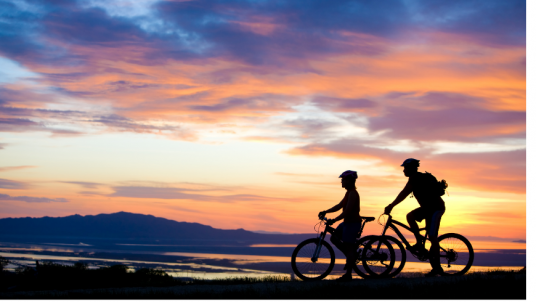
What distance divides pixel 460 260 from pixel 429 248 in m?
0.79

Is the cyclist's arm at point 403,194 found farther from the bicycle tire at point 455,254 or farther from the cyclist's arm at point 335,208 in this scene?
the bicycle tire at point 455,254

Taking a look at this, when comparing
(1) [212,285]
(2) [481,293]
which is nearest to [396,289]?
(2) [481,293]

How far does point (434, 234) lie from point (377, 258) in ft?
4.37

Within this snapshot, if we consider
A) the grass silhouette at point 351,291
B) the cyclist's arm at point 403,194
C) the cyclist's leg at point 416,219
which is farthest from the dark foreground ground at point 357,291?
the cyclist's arm at point 403,194

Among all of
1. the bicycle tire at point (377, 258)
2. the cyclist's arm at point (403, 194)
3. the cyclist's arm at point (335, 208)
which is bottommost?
the bicycle tire at point (377, 258)

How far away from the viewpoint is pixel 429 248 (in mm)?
11125

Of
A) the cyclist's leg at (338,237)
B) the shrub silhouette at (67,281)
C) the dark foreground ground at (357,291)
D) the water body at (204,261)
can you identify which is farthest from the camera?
the water body at (204,261)

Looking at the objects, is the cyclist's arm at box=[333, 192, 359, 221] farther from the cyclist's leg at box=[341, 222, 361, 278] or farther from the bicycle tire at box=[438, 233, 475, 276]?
the bicycle tire at box=[438, 233, 475, 276]

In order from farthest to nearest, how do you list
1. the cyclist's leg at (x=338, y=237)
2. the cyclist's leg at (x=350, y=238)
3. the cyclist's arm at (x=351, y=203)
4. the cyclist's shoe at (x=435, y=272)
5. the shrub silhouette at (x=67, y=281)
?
the shrub silhouette at (x=67, y=281)
the cyclist's shoe at (x=435, y=272)
the cyclist's leg at (x=338, y=237)
the cyclist's leg at (x=350, y=238)
the cyclist's arm at (x=351, y=203)

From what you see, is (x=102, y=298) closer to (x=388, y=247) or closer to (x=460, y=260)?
(x=388, y=247)

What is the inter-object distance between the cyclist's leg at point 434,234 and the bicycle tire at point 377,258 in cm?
87

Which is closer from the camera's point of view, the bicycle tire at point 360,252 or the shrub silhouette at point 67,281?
the bicycle tire at point 360,252

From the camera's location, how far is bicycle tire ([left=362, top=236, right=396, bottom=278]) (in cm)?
1099

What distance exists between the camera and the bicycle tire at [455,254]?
11141mm
